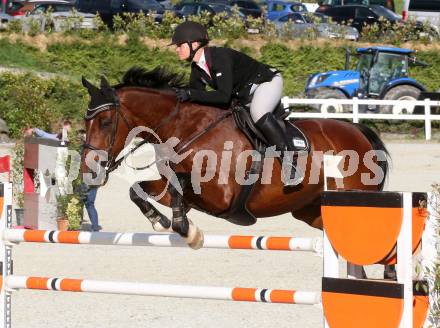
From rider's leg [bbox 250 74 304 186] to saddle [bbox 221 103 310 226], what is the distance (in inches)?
2.0

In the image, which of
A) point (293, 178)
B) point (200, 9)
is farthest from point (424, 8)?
point (293, 178)

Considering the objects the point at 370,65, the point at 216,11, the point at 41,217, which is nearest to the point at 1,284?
the point at 41,217

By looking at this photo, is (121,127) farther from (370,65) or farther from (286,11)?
(286,11)

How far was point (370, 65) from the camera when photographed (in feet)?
72.5

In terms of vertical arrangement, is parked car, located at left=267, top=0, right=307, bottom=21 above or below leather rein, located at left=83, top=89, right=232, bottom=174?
below

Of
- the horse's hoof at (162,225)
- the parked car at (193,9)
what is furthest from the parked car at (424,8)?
the horse's hoof at (162,225)

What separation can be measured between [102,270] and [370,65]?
14314 mm

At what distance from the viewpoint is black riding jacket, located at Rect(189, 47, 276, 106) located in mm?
6590

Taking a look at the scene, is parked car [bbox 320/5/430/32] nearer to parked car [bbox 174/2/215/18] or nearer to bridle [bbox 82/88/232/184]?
parked car [bbox 174/2/215/18]

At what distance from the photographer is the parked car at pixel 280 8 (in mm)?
31908

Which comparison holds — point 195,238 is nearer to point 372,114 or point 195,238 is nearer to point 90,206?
point 90,206

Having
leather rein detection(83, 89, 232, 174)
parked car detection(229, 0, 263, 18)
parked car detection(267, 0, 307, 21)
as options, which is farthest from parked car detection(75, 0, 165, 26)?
leather rein detection(83, 89, 232, 174)

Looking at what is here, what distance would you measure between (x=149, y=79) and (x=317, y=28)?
2142 cm

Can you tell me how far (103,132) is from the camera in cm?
641
